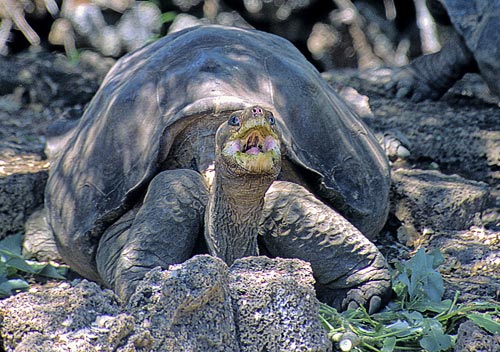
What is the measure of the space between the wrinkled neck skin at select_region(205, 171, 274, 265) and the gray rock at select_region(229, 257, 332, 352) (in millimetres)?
491

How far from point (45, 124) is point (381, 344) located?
3.80 metres

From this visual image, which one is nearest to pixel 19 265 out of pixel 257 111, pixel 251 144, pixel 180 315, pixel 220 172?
pixel 220 172

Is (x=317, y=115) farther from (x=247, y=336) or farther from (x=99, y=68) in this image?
(x=99, y=68)

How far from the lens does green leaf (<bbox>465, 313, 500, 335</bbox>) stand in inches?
95.2

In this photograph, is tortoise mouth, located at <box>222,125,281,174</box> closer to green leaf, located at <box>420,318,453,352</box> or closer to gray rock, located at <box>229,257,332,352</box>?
gray rock, located at <box>229,257,332,352</box>

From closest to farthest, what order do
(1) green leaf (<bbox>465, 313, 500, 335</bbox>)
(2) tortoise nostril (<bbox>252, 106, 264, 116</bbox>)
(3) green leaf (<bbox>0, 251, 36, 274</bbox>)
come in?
1. (1) green leaf (<bbox>465, 313, 500, 335</bbox>)
2. (2) tortoise nostril (<bbox>252, 106, 264, 116</bbox>)
3. (3) green leaf (<bbox>0, 251, 36, 274</bbox>)

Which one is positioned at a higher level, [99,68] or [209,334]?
[209,334]

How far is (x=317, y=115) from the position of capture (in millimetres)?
3754

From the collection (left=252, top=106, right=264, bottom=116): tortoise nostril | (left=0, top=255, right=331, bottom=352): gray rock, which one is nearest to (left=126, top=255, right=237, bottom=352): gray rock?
(left=0, top=255, right=331, bottom=352): gray rock

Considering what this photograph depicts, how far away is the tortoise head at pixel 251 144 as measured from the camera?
8.48 feet

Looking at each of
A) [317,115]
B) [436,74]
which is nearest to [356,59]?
[436,74]

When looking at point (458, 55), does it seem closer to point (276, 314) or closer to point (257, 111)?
point (257, 111)

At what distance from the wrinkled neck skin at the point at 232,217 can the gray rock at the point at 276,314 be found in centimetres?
49

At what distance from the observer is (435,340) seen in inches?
96.8
